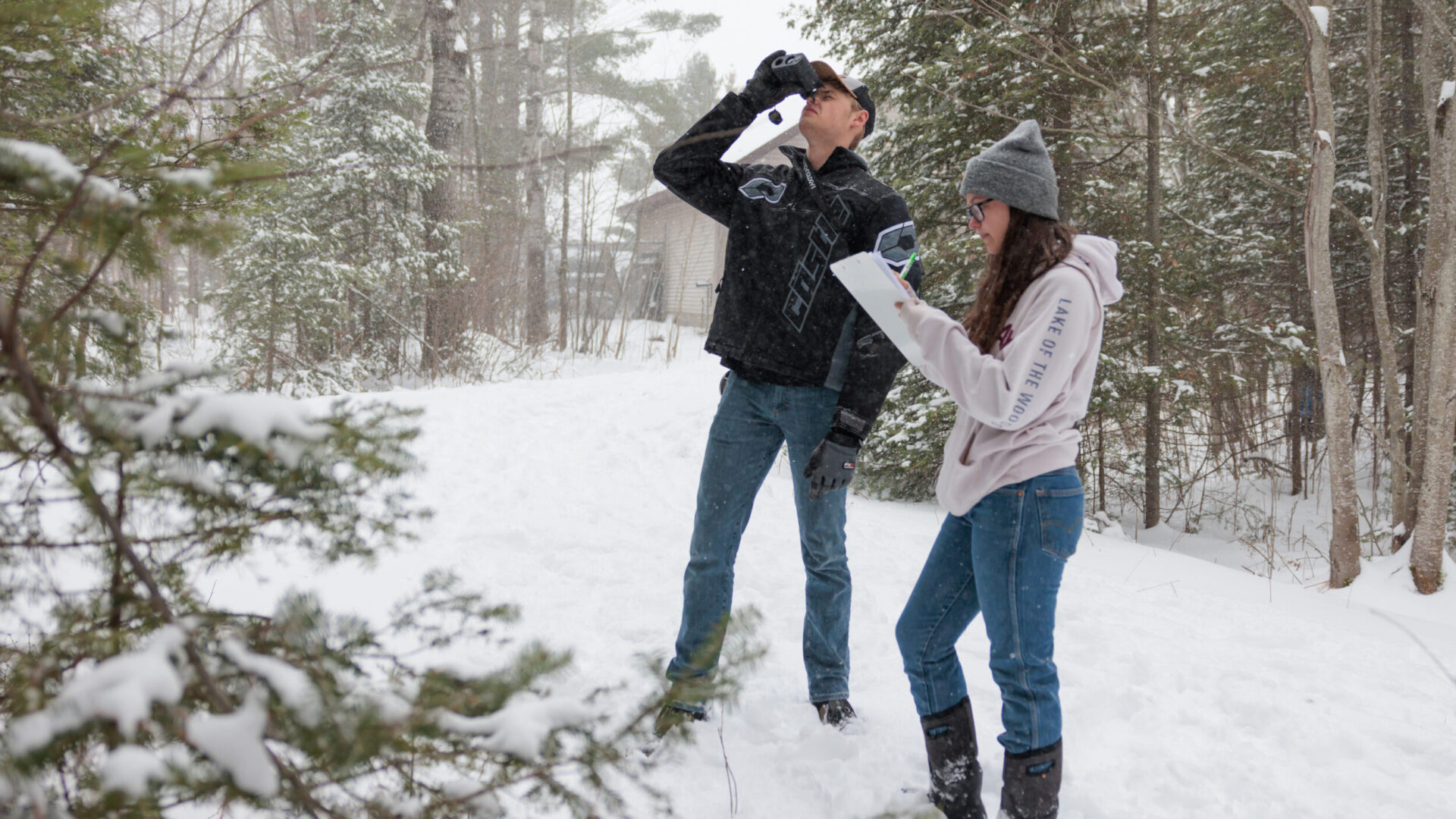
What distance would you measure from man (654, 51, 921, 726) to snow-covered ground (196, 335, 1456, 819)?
0.34 metres

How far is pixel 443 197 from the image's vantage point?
10.3m

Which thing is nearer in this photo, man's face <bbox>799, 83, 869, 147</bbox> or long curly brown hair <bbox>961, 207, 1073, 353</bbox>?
long curly brown hair <bbox>961, 207, 1073, 353</bbox>

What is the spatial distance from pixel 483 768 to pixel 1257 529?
366 inches

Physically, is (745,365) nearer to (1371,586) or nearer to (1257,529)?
(1371,586)

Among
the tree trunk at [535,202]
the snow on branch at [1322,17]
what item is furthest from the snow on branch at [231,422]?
the tree trunk at [535,202]

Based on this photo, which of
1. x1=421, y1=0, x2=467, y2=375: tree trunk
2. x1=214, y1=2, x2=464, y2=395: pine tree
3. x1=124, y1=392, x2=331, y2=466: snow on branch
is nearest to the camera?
x1=124, y1=392, x2=331, y2=466: snow on branch

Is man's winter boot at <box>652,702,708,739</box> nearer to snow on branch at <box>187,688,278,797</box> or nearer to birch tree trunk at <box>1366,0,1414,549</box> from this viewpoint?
snow on branch at <box>187,688,278,797</box>

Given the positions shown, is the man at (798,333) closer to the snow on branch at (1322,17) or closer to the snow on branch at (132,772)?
the snow on branch at (132,772)

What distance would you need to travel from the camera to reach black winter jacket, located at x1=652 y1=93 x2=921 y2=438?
2.53 metres

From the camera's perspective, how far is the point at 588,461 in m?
6.45

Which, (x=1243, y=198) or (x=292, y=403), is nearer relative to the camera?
(x=292, y=403)

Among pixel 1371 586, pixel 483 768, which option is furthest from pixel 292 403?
pixel 1371 586

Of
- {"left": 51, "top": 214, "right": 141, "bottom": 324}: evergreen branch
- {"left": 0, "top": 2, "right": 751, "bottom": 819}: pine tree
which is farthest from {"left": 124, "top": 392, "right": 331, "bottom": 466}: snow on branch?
{"left": 51, "top": 214, "right": 141, "bottom": 324}: evergreen branch

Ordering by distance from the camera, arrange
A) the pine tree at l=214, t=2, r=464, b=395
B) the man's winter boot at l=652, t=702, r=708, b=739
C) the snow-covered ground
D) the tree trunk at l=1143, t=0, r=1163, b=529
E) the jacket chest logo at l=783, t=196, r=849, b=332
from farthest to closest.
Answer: the pine tree at l=214, t=2, r=464, b=395 < the tree trunk at l=1143, t=0, r=1163, b=529 < the jacket chest logo at l=783, t=196, r=849, b=332 < the snow-covered ground < the man's winter boot at l=652, t=702, r=708, b=739
